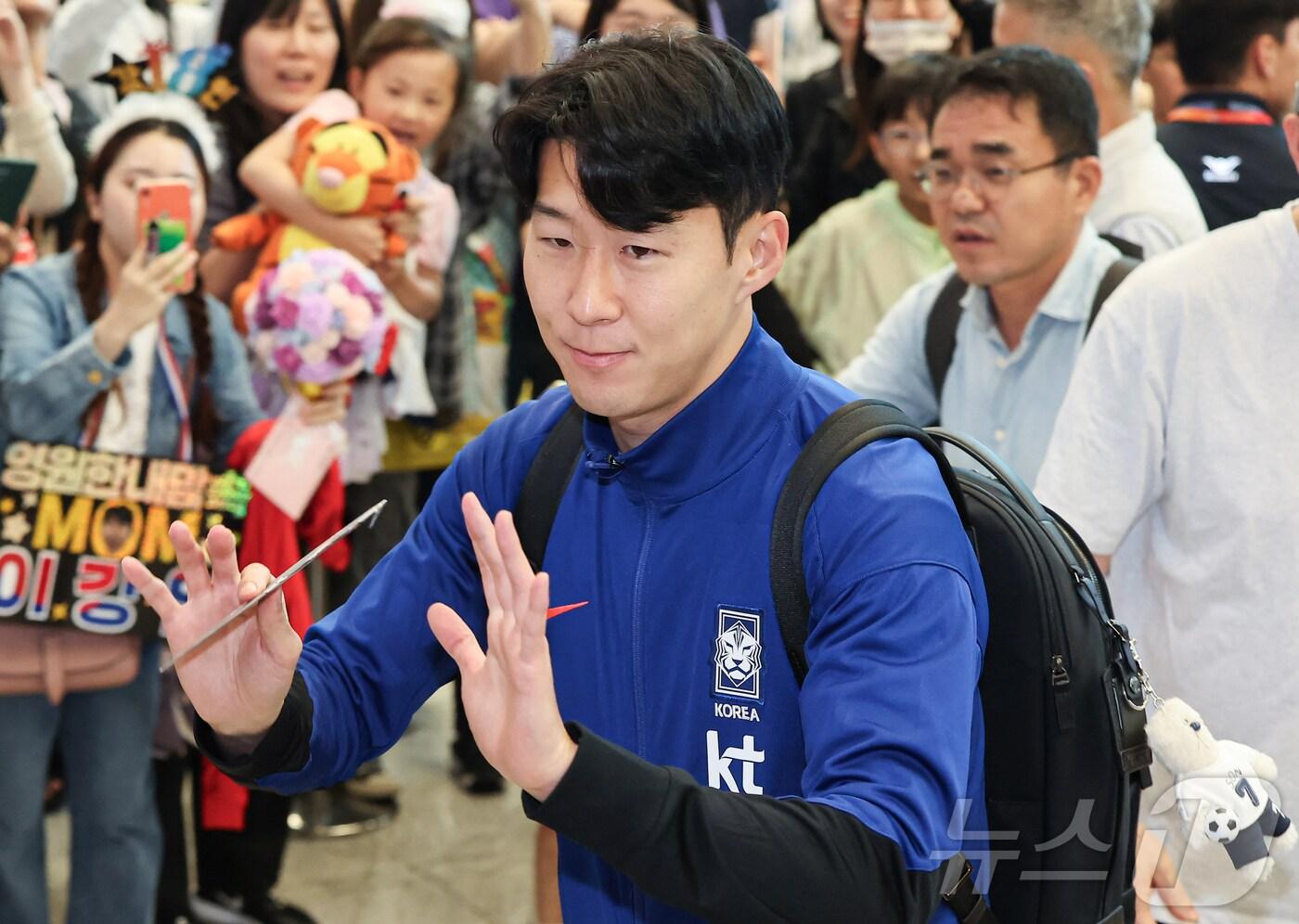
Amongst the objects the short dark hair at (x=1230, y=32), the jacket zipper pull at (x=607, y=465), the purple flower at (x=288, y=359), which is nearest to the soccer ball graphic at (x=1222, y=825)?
the jacket zipper pull at (x=607, y=465)

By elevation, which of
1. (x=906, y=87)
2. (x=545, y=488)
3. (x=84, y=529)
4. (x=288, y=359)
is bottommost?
(x=84, y=529)

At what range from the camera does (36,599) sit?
3.18 metres

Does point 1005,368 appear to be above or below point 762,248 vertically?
below

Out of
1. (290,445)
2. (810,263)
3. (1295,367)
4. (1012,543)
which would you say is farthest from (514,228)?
(1012,543)

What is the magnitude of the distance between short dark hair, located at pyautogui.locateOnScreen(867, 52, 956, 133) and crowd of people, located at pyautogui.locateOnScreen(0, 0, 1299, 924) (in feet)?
0.04

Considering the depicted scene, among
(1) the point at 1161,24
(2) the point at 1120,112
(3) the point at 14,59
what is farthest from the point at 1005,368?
(1) the point at 1161,24

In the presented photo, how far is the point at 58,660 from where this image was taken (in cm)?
322

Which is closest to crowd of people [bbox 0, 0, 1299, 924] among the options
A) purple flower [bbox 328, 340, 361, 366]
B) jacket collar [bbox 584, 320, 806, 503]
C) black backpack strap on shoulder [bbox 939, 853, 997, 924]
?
jacket collar [bbox 584, 320, 806, 503]

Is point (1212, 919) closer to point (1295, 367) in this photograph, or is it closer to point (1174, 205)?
point (1295, 367)

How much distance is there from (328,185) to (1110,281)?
1.90 metres

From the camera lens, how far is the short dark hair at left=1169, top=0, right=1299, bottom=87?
4.27 meters

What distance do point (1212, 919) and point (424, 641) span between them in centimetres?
126

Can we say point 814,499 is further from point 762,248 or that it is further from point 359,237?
point 359,237

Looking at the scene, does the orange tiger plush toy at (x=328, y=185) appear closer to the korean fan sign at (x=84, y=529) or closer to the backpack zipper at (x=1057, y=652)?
the korean fan sign at (x=84, y=529)
